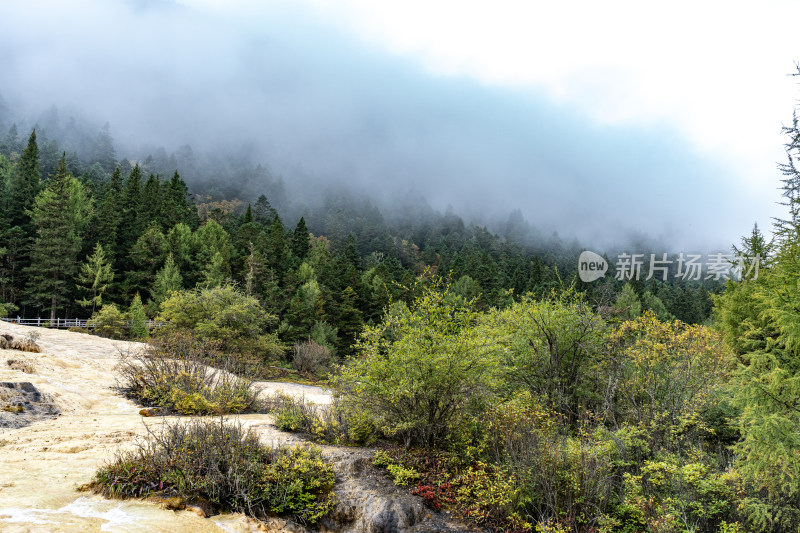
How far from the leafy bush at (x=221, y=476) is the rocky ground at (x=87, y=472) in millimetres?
266

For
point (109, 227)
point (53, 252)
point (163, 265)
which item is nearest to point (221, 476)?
point (163, 265)

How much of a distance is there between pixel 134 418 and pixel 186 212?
181ft

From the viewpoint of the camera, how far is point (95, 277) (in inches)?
1619

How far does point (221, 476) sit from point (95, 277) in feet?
142

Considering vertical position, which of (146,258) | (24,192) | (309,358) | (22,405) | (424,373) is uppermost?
(24,192)

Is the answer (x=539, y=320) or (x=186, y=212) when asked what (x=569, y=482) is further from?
(x=186, y=212)

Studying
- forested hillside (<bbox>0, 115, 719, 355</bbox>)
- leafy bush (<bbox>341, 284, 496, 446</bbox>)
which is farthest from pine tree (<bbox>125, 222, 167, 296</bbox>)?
leafy bush (<bbox>341, 284, 496, 446</bbox>)

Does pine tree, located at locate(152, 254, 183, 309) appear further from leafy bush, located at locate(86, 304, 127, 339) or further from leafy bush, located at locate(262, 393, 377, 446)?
leafy bush, located at locate(262, 393, 377, 446)

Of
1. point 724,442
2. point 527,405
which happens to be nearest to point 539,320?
point 527,405

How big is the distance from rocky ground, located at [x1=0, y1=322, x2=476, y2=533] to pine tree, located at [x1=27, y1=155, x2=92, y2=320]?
33.7 m

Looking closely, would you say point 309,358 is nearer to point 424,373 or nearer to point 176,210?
point 424,373

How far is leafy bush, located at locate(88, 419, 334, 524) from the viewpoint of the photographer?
23.0 feet

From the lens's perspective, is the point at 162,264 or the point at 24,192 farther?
the point at 24,192

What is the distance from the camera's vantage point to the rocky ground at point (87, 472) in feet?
19.9
